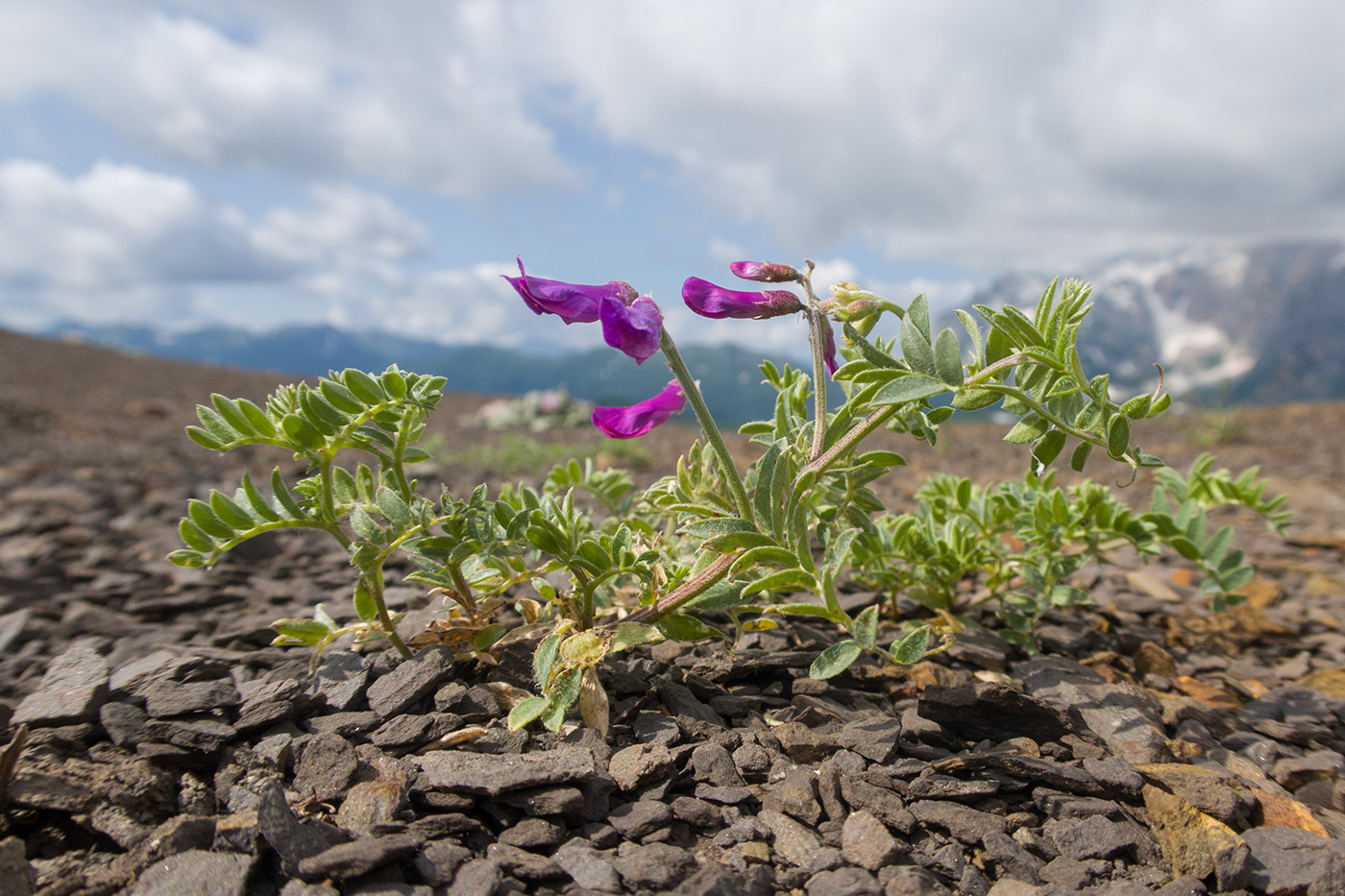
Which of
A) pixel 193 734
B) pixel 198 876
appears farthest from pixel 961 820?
pixel 193 734

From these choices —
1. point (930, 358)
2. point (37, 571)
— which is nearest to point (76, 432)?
point (37, 571)

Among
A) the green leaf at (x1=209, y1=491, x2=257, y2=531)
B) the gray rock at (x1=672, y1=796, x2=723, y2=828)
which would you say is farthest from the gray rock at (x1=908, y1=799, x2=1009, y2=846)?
the green leaf at (x1=209, y1=491, x2=257, y2=531)

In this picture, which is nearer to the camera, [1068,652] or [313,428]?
[313,428]

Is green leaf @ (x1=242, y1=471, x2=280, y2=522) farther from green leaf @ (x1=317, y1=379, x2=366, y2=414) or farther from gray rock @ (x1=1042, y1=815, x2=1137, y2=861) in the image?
gray rock @ (x1=1042, y1=815, x2=1137, y2=861)

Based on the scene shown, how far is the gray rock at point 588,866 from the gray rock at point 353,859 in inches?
11.0

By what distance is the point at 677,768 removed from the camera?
180 centimetres

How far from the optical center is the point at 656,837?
5.23 ft

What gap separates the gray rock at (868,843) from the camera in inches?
60.1

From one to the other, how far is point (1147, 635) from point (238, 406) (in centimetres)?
289

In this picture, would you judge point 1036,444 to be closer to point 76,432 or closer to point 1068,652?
point 1068,652

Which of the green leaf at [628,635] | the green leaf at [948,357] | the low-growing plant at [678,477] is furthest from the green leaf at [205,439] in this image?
the green leaf at [948,357]

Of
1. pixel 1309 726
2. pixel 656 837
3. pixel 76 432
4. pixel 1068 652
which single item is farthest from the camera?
pixel 76 432

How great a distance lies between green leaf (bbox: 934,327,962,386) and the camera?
1703 mm

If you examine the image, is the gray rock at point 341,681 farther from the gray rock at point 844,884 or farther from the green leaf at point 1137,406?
the green leaf at point 1137,406
